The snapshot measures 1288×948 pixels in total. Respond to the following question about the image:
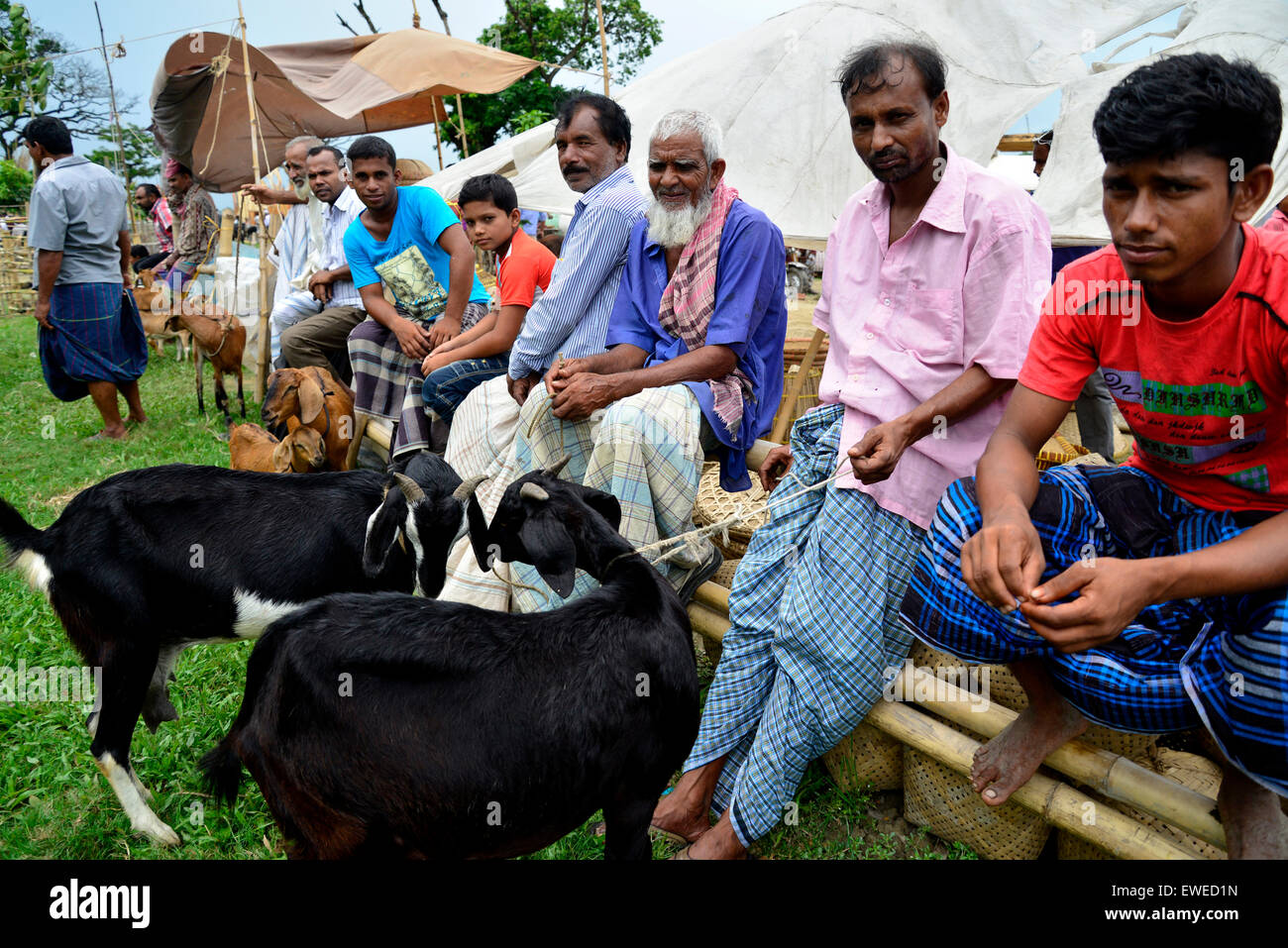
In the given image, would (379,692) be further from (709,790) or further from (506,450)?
(506,450)

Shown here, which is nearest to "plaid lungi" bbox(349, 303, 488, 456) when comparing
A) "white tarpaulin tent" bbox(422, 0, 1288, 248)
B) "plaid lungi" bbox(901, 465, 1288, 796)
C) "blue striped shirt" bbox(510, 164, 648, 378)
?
"blue striped shirt" bbox(510, 164, 648, 378)

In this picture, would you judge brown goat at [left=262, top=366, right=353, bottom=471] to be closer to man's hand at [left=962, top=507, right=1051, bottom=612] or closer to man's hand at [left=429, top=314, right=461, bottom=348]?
man's hand at [left=429, top=314, right=461, bottom=348]

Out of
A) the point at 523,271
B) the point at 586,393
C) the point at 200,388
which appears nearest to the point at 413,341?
the point at 523,271

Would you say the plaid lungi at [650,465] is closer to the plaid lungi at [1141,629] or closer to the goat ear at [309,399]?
the plaid lungi at [1141,629]

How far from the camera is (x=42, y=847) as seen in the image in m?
2.86

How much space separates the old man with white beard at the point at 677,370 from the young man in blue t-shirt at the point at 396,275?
1905mm

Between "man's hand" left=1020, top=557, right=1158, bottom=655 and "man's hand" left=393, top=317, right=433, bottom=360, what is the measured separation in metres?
4.16

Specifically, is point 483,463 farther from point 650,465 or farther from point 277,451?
point 277,451

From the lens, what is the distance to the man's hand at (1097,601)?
1703 millimetres

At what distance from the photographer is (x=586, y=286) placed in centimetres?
389

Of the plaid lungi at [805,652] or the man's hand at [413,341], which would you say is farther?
the man's hand at [413,341]

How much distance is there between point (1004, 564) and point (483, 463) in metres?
2.65

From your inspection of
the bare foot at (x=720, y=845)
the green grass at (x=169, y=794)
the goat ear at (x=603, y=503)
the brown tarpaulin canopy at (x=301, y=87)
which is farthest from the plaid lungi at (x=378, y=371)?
the brown tarpaulin canopy at (x=301, y=87)
